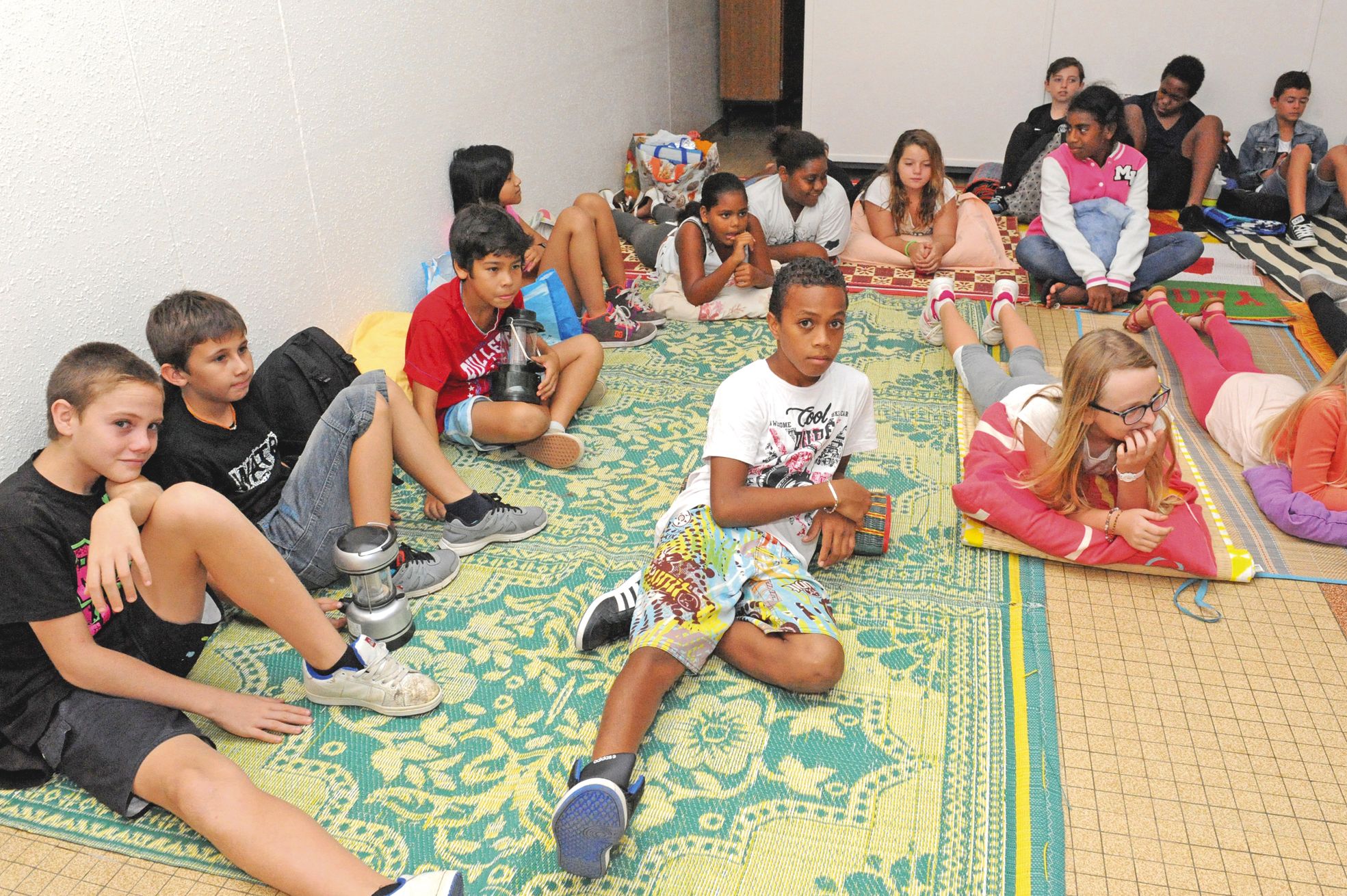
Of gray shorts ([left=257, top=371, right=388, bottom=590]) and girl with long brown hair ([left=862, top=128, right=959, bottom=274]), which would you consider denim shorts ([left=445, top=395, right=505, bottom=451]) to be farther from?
girl with long brown hair ([left=862, top=128, right=959, bottom=274])

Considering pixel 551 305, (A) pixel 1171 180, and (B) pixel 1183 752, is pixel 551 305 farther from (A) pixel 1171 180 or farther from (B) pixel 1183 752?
(A) pixel 1171 180

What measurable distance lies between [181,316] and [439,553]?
78 centimetres

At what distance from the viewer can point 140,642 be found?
1794 millimetres

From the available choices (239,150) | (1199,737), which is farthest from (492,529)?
(1199,737)

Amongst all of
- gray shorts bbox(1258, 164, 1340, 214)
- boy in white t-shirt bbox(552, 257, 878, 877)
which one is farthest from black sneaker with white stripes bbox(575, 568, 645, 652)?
gray shorts bbox(1258, 164, 1340, 214)

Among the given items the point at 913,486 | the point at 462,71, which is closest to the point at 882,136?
the point at 462,71

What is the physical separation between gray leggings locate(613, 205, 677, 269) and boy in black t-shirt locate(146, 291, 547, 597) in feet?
6.75

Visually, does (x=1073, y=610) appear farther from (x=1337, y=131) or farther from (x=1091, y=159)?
(x=1337, y=131)

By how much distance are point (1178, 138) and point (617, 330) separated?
3.48 meters

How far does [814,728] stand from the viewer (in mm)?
1856

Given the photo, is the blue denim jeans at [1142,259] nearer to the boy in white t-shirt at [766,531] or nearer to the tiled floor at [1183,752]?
the tiled floor at [1183,752]

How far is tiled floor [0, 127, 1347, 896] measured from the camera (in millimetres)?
1576

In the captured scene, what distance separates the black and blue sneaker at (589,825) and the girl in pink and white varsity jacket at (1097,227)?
3171 mm

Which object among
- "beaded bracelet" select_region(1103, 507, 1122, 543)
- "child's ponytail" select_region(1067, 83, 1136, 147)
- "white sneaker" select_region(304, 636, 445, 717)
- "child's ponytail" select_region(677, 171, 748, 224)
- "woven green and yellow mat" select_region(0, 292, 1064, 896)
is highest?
"child's ponytail" select_region(1067, 83, 1136, 147)
